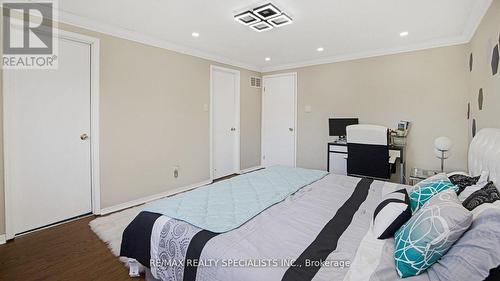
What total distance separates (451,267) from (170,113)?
139 inches

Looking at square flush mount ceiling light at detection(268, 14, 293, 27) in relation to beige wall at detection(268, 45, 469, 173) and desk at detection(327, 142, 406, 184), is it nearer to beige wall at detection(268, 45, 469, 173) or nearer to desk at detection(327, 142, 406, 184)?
beige wall at detection(268, 45, 469, 173)

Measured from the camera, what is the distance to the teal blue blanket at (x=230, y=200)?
1.45 metres

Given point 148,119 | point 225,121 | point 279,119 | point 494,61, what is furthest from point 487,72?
point 148,119

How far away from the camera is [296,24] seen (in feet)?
9.35

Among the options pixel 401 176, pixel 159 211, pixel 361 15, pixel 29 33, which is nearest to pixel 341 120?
pixel 401 176

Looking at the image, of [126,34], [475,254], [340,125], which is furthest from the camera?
[340,125]

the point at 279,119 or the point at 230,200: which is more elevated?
the point at 279,119

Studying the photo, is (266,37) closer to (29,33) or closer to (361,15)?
(361,15)

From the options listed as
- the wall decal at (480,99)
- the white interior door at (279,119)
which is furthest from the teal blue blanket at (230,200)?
the white interior door at (279,119)

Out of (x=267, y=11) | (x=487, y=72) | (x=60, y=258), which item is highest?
(x=267, y=11)

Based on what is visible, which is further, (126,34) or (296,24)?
(126,34)

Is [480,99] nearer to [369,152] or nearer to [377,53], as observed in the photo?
[369,152]

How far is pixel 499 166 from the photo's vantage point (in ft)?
4.15

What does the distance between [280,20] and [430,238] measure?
97.4 inches
